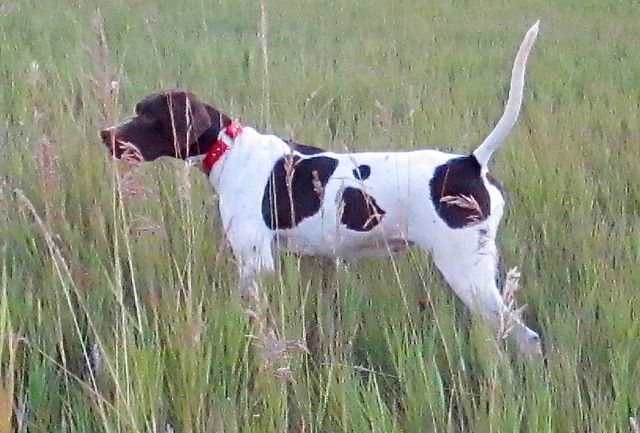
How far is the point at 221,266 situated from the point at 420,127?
2038 millimetres

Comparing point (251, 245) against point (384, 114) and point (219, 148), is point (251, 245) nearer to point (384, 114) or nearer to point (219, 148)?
point (219, 148)

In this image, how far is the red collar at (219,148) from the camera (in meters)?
2.93

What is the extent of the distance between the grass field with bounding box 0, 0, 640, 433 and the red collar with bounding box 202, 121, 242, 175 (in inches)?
8.7

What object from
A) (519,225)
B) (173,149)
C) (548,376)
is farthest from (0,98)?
(548,376)

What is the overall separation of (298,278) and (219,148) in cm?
67

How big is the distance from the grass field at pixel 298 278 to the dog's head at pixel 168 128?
132 mm

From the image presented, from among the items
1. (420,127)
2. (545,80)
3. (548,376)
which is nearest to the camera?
(548,376)

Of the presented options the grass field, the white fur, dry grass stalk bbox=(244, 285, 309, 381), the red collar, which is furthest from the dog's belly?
dry grass stalk bbox=(244, 285, 309, 381)

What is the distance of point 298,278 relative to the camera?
2.49m

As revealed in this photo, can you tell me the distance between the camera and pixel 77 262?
2.70 meters

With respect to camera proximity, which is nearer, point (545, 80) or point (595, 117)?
point (595, 117)

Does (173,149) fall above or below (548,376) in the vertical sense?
above

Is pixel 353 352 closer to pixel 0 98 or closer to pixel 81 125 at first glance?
pixel 81 125

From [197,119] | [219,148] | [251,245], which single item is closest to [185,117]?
[197,119]
